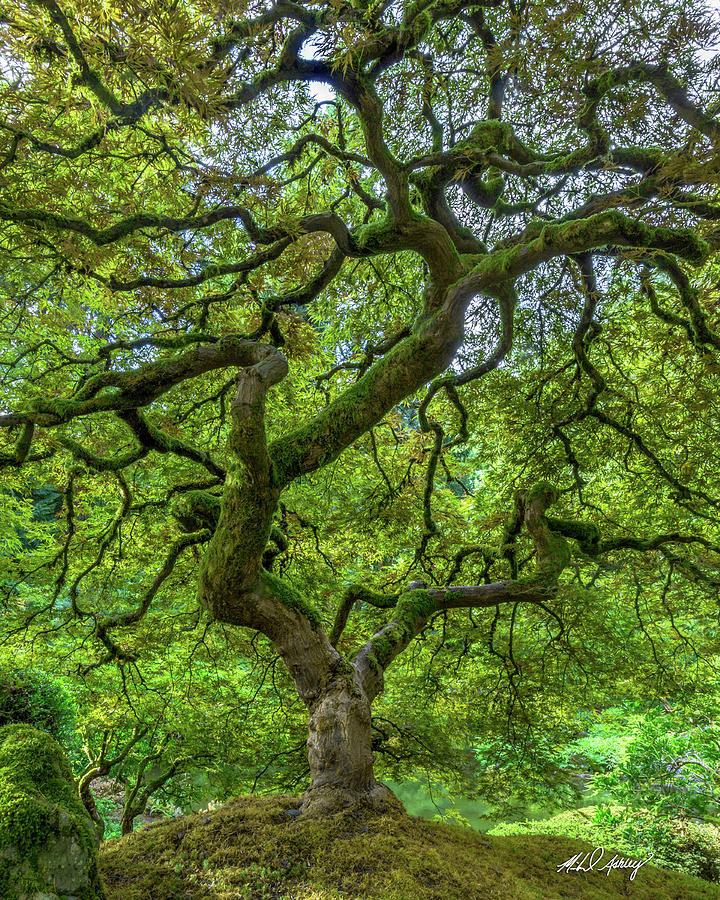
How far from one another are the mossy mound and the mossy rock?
0.36 m

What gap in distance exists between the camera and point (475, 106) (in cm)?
375

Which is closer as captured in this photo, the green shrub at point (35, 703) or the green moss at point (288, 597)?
the green moss at point (288, 597)

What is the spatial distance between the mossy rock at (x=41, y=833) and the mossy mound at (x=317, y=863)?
361 millimetres

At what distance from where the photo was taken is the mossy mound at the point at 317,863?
81.4 inches

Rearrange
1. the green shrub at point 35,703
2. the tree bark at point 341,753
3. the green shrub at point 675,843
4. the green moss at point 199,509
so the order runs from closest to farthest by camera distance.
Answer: the tree bark at point 341,753 → the green moss at point 199,509 → the green shrub at point 35,703 → the green shrub at point 675,843

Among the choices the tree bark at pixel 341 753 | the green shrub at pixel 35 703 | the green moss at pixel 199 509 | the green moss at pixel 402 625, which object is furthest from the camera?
the green moss at pixel 402 625

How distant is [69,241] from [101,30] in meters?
1.25

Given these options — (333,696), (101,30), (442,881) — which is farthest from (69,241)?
(442,881)

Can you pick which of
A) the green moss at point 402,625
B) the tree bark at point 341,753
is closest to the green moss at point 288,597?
the tree bark at point 341,753

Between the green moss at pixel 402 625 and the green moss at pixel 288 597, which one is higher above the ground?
the green moss at pixel 288 597
